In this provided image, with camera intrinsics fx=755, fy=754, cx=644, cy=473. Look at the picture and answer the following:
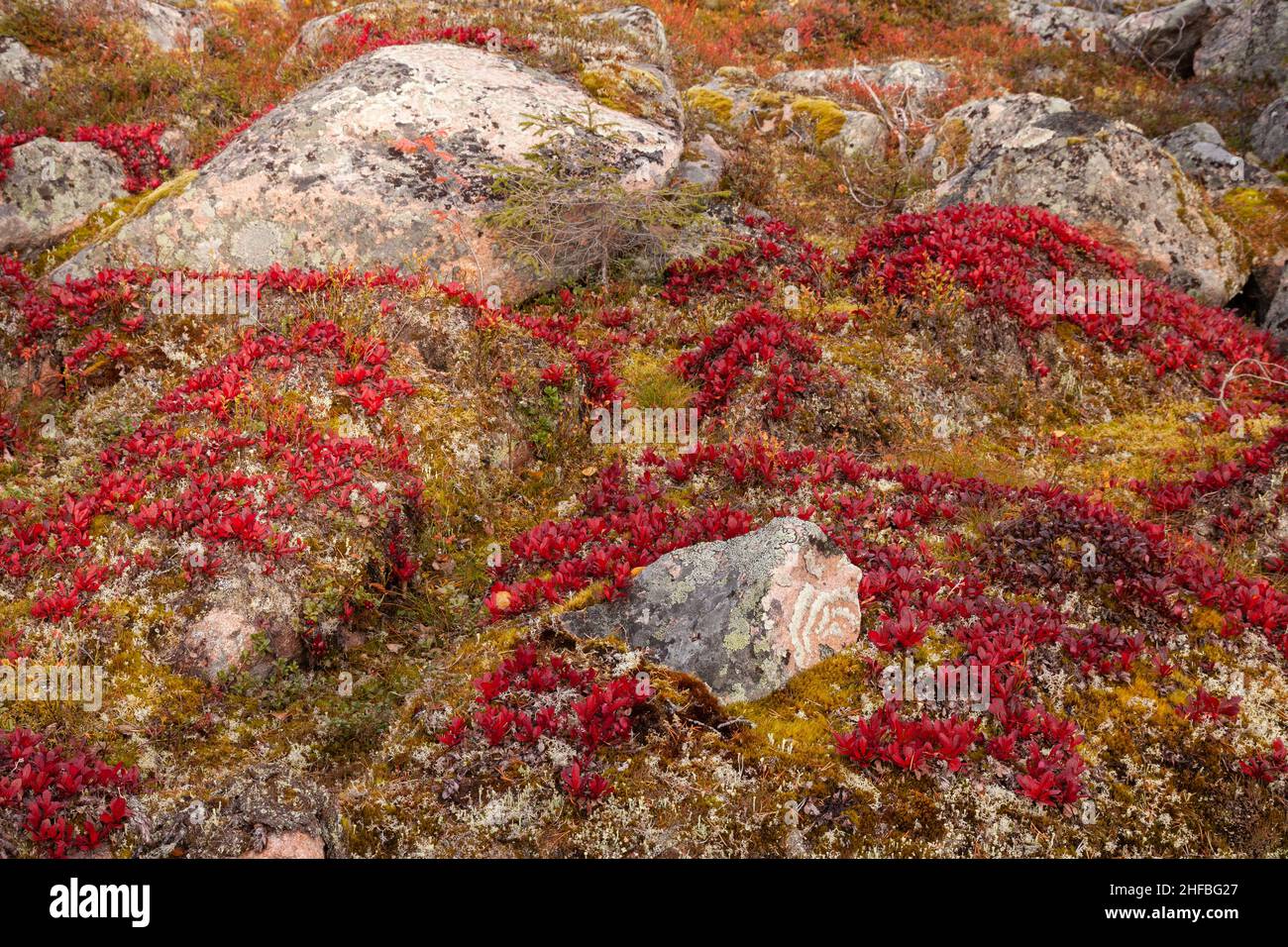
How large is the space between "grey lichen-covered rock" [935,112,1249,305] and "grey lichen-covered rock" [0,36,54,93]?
19.9 meters

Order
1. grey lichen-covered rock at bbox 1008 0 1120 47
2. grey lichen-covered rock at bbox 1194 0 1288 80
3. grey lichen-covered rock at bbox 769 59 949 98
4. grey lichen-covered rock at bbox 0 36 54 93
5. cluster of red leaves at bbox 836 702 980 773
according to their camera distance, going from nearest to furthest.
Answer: cluster of red leaves at bbox 836 702 980 773
grey lichen-covered rock at bbox 0 36 54 93
grey lichen-covered rock at bbox 769 59 949 98
grey lichen-covered rock at bbox 1194 0 1288 80
grey lichen-covered rock at bbox 1008 0 1120 47

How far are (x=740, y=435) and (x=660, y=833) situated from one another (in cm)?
587

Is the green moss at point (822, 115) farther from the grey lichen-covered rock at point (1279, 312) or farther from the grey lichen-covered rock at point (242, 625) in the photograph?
the grey lichen-covered rock at point (242, 625)

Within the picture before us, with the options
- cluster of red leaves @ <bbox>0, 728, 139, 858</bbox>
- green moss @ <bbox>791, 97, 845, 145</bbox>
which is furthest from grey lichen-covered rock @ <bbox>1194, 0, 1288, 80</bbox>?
cluster of red leaves @ <bbox>0, 728, 139, 858</bbox>

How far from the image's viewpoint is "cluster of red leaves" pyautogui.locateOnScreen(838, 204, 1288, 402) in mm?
12086

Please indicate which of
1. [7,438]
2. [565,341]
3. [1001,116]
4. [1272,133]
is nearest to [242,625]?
[7,438]

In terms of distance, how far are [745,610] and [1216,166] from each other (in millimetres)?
18638

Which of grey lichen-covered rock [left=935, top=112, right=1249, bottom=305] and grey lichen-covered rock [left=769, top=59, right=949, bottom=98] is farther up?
grey lichen-covered rock [left=769, top=59, right=949, bottom=98]

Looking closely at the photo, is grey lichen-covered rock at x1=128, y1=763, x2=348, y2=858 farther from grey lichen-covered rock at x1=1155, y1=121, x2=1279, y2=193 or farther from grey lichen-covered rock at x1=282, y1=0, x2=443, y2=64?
grey lichen-covered rock at x1=1155, y1=121, x2=1279, y2=193

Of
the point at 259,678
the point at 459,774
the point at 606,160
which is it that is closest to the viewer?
the point at 459,774

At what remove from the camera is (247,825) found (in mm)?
4863

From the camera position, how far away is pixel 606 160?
13039mm

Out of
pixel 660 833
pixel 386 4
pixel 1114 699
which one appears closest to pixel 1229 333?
pixel 1114 699
